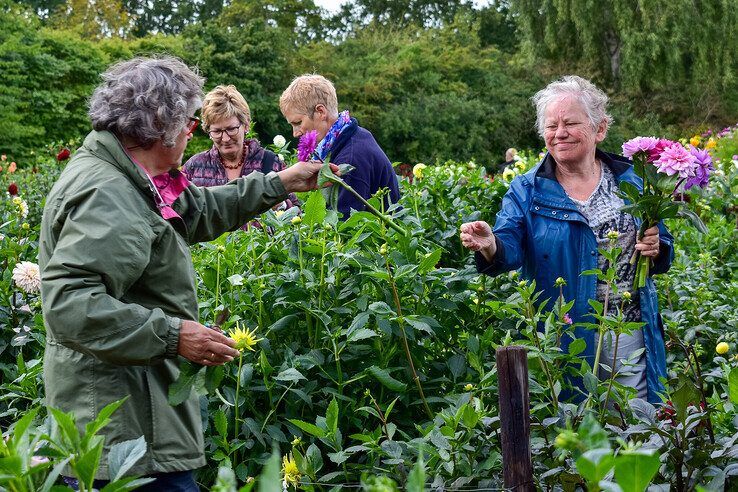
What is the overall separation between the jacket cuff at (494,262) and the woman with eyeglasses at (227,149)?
1830 mm

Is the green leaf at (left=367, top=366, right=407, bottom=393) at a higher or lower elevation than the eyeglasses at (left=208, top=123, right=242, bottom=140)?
lower

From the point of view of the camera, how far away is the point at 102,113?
232 cm

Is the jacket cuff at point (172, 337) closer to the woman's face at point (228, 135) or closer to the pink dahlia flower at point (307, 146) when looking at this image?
the pink dahlia flower at point (307, 146)

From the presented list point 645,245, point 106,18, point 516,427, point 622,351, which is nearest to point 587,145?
point 645,245

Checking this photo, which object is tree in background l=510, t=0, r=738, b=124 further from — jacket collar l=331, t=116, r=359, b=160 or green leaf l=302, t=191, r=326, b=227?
green leaf l=302, t=191, r=326, b=227

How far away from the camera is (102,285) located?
2088 mm

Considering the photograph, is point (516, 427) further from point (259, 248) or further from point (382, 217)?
point (259, 248)

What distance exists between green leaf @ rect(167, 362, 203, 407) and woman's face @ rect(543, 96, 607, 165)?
166 centimetres

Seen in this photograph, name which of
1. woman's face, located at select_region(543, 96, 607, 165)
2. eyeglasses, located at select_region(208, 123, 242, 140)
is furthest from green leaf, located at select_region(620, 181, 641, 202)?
eyeglasses, located at select_region(208, 123, 242, 140)

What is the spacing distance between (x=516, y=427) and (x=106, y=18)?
86.0 ft

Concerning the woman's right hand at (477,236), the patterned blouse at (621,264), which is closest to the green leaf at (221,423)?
the woman's right hand at (477,236)

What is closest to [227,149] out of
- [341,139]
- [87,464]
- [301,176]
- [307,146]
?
[341,139]

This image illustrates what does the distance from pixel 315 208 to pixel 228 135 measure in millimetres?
1904

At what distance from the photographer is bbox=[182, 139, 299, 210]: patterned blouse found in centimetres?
480
